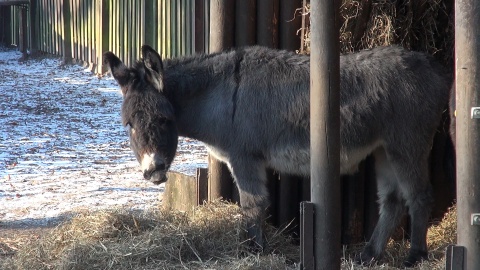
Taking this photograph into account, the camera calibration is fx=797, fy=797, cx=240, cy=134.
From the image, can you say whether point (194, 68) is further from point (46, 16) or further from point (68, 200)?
point (46, 16)

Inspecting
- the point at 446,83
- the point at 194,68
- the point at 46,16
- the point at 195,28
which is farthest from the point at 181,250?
the point at 46,16

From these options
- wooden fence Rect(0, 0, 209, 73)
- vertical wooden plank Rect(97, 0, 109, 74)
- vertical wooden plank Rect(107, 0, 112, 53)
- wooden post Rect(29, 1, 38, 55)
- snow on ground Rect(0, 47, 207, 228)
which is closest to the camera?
snow on ground Rect(0, 47, 207, 228)

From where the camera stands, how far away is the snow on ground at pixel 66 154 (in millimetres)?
7969

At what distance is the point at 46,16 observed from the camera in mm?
20672

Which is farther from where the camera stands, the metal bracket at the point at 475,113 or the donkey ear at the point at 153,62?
the donkey ear at the point at 153,62

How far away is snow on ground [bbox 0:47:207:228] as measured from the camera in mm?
7969

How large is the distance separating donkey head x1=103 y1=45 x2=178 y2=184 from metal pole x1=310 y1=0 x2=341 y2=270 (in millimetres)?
1826

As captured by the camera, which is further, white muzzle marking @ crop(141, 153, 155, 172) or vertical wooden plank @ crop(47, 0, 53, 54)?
vertical wooden plank @ crop(47, 0, 53, 54)

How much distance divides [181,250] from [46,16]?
1601 cm

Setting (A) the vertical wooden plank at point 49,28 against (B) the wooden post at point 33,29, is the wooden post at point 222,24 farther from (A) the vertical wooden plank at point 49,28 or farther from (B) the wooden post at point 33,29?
(B) the wooden post at point 33,29

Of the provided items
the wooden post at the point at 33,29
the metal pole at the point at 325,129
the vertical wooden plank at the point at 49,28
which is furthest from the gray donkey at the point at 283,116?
the wooden post at the point at 33,29

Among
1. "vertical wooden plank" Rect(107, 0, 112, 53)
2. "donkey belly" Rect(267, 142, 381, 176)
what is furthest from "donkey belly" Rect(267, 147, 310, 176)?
"vertical wooden plank" Rect(107, 0, 112, 53)

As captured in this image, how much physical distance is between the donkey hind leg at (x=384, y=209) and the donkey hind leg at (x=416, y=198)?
0.56ft

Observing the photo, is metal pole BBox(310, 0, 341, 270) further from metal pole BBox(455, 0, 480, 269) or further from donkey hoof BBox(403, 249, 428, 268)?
donkey hoof BBox(403, 249, 428, 268)
